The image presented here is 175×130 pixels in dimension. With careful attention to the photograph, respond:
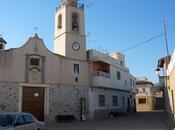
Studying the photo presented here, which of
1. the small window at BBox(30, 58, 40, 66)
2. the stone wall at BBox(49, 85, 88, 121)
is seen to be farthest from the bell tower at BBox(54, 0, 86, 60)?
the small window at BBox(30, 58, 40, 66)

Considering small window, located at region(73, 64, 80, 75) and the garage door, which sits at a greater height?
small window, located at region(73, 64, 80, 75)

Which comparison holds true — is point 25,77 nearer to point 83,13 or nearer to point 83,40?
point 83,40

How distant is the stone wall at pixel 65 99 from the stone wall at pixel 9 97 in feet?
11.6

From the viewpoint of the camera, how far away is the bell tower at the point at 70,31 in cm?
3156

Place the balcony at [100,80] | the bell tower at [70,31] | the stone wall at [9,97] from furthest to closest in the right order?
1. the balcony at [100,80]
2. the bell tower at [70,31]
3. the stone wall at [9,97]

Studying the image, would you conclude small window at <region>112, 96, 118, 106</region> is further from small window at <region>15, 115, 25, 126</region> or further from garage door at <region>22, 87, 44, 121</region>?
small window at <region>15, 115, 25, 126</region>

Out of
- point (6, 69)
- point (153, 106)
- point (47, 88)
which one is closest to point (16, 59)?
point (6, 69)

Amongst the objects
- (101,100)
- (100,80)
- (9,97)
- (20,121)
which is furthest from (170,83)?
(20,121)

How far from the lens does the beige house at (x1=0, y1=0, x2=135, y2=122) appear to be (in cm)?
2625

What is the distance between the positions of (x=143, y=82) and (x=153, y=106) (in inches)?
240

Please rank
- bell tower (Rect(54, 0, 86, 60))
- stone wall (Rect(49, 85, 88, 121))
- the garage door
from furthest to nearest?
bell tower (Rect(54, 0, 86, 60)), stone wall (Rect(49, 85, 88, 121)), the garage door

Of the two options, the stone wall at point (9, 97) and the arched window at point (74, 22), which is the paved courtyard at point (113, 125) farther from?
the arched window at point (74, 22)

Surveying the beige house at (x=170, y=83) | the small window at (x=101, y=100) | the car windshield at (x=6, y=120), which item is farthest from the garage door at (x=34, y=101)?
the car windshield at (x=6, y=120)

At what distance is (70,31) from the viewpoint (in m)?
32.2
